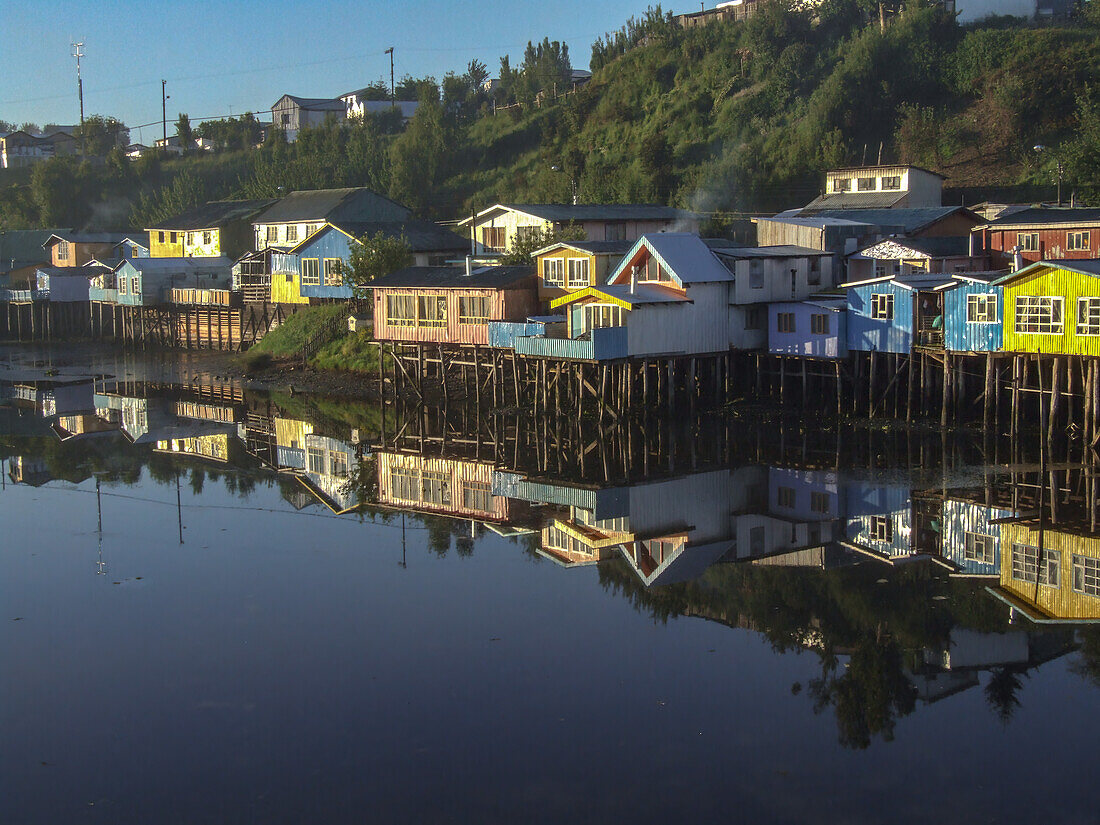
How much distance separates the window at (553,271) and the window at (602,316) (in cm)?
451

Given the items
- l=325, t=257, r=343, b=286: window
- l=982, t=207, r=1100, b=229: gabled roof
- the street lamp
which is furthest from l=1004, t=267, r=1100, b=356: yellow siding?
l=325, t=257, r=343, b=286: window

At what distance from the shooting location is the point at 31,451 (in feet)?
115

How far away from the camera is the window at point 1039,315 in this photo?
1162 inches

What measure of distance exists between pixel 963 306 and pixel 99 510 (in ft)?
72.1

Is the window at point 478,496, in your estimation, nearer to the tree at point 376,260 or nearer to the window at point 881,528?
the window at point 881,528

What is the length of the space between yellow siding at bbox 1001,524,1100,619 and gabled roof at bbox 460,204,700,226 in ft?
97.9

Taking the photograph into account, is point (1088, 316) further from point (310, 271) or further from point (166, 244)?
point (166, 244)

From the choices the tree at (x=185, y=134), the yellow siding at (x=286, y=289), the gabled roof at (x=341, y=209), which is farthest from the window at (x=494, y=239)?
the tree at (x=185, y=134)

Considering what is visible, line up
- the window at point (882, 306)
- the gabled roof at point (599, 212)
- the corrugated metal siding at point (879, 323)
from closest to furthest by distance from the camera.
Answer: the corrugated metal siding at point (879, 323), the window at point (882, 306), the gabled roof at point (599, 212)

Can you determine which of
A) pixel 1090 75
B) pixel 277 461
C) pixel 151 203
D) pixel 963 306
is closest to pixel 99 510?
pixel 277 461

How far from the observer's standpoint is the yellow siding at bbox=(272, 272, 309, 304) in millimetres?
55719

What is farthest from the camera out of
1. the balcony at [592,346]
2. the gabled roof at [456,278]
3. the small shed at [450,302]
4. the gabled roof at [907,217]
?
the gabled roof at [456,278]

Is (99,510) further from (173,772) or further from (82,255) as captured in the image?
(82,255)

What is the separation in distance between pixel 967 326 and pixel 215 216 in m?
Answer: 50.0
